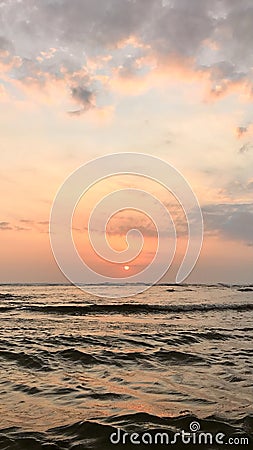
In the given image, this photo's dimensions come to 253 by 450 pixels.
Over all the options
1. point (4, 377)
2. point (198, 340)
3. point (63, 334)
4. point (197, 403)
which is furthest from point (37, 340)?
point (197, 403)

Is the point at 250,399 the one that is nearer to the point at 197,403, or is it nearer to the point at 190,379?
the point at 197,403

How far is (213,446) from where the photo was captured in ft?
15.5

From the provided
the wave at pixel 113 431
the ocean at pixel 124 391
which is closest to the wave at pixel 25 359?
the ocean at pixel 124 391

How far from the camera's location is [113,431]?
→ 5.11 metres

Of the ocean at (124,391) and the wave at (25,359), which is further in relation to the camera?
the wave at (25,359)

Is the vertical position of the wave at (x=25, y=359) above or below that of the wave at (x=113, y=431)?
below

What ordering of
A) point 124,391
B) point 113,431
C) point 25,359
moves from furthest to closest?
point 25,359 < point 124,391 < point 113,431

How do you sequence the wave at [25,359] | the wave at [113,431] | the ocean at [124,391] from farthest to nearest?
1. the wave at [25,359]
2. the ocean at [124,391]
3. the wave at [113,431]

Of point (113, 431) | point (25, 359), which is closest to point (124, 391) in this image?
point (113, 431)

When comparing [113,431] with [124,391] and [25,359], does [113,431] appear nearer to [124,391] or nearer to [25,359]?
[124,391]

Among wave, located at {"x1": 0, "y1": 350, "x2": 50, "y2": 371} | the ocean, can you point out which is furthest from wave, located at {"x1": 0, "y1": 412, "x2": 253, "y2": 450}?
wave, located at {"x1": 0, "y1": 350, "x2": 50, "y2": 371}

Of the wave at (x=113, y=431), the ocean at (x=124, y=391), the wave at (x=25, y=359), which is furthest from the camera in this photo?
the wave at (x=25, y=359)

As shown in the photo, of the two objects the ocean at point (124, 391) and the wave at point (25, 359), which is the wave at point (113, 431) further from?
the wave at point (25, 359)

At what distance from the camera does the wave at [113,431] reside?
4.71 m
